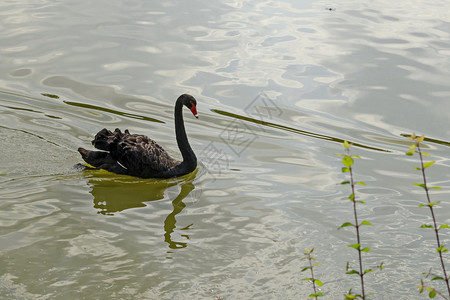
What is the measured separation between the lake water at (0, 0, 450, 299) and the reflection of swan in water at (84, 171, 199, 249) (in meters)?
0.03

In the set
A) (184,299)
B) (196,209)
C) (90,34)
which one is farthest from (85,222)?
(90,34)

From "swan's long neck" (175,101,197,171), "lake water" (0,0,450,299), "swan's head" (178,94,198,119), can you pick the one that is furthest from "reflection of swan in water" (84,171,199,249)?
"swan's head" (178,94,198,119)

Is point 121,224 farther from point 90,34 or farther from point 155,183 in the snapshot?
point 90,34

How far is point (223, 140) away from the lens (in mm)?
7680

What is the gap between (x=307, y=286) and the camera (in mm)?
4848

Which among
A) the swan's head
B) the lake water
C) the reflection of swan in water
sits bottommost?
the reflection of swan in water

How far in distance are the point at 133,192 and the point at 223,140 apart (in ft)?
4.97

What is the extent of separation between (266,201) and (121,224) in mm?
1294

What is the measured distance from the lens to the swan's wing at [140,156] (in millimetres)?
6727

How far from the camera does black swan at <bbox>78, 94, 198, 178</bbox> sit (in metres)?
6.75

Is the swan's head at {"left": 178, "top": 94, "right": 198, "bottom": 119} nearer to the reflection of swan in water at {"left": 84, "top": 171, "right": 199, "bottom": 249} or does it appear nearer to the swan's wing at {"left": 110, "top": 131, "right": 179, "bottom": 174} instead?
the swan's wing at {"left": 110, "top": 131, "right": 179, "bottom": 174}

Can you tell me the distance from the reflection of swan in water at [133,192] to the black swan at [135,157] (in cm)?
8

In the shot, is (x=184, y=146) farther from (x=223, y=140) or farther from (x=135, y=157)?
(x=223, y=140)

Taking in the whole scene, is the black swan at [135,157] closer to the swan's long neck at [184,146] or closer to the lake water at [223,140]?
the swan's long neck at [184,146]
